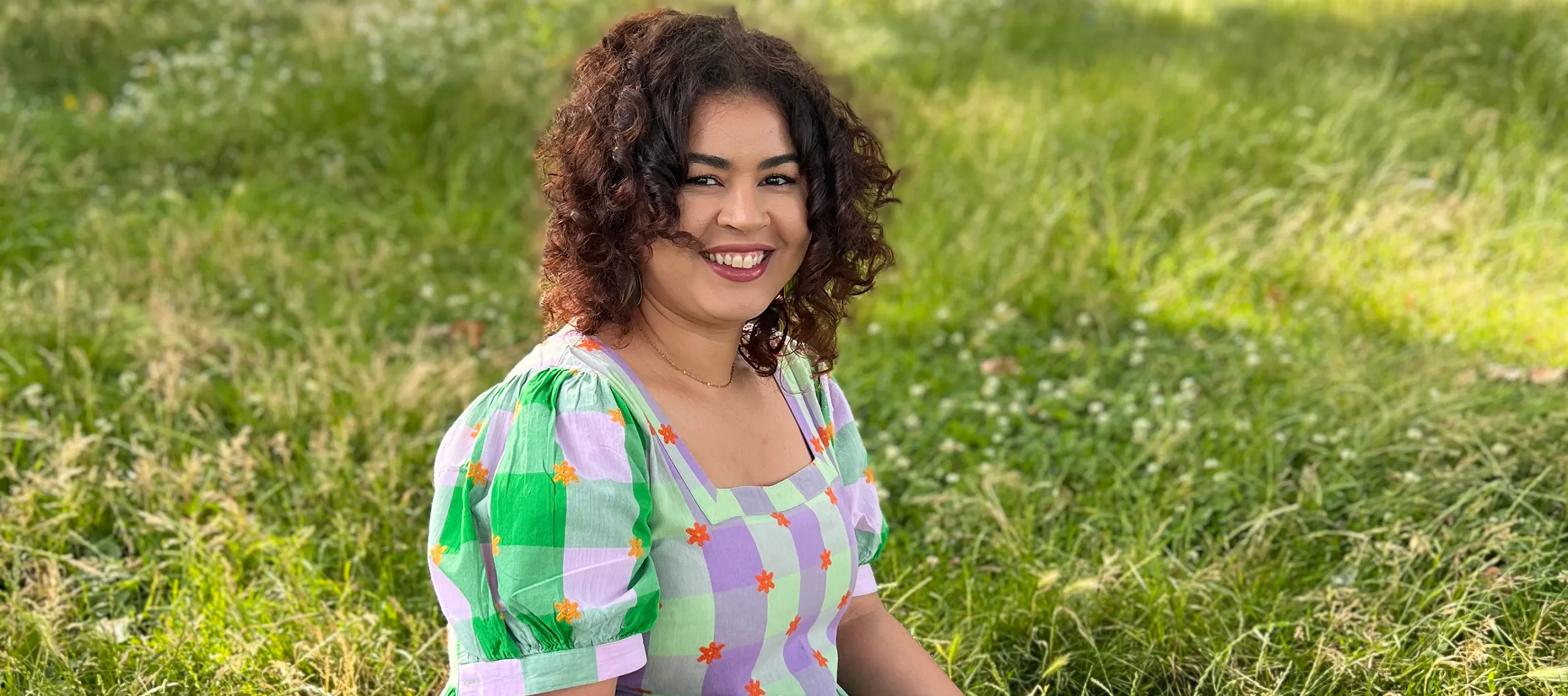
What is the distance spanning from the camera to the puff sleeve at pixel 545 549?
66.4 inches

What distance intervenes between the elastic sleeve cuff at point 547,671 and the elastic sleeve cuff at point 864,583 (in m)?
0.65

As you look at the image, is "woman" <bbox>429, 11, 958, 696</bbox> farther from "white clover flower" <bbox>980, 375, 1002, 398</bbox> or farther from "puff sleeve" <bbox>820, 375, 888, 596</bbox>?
"white clover flower" <bbox>980, 375, 1002, 398</bbox>

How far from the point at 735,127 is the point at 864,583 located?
0.86 meters

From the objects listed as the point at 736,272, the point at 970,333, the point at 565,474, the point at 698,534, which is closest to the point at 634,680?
the point at 698,534

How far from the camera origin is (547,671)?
5.58ft

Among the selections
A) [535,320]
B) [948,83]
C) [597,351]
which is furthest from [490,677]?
[948,83]

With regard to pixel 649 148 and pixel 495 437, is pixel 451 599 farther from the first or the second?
pixel 649 148

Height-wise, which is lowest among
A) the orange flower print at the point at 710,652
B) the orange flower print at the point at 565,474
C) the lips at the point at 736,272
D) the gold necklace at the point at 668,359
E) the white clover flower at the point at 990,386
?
the white clover flower at the point at 990,386

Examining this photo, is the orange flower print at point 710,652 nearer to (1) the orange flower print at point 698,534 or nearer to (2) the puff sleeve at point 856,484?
(1) the orange flower print at point 698,534

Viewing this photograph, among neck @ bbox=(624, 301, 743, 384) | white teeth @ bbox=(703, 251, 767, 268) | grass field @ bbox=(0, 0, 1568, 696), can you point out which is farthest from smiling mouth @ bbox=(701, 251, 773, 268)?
grass field @ bbox=(0, 0, 1568, 696)

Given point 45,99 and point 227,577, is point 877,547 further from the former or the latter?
point 45,99

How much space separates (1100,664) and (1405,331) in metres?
2.42

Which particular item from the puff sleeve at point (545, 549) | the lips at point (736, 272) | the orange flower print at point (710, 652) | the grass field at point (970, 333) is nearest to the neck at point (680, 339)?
the lips at point (736, 272)

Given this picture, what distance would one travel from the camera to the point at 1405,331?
4.69 metres
